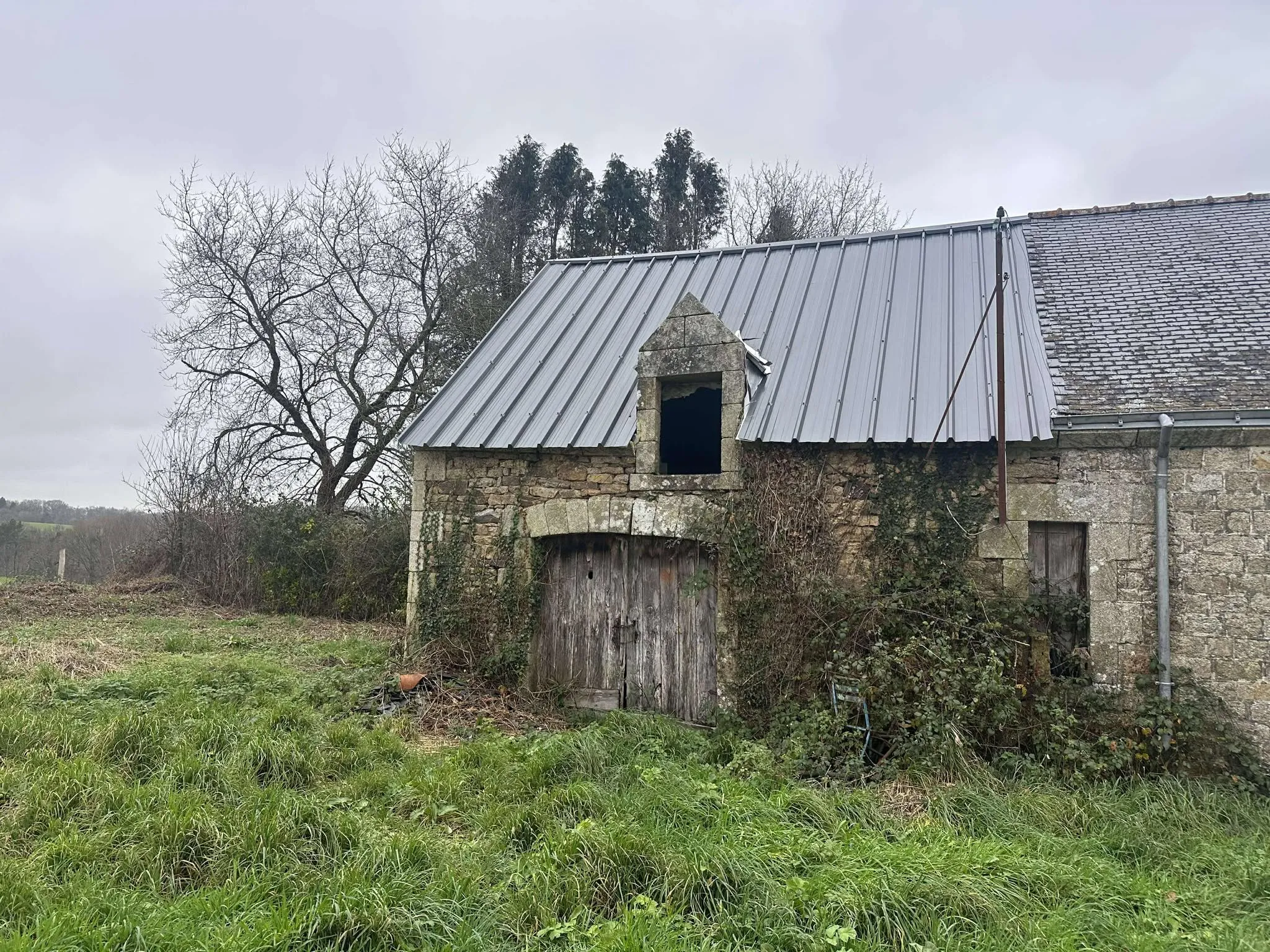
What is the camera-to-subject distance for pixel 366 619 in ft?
45.1

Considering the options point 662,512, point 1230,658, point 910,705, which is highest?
point 662,512

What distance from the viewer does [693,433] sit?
376 inches

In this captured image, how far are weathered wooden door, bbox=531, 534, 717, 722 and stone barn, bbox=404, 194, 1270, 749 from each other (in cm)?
2

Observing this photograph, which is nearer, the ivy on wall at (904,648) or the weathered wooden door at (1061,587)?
the ivy on wall at (904,648)

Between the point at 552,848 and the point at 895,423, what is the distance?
4.55m

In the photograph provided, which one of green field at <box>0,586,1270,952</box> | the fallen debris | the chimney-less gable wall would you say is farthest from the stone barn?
green field at <box>0,586,1270,952</box>

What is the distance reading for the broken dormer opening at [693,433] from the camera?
9.25m

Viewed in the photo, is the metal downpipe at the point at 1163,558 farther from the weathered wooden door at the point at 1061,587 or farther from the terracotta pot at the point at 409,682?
the terracotta pot at the point at 409,682

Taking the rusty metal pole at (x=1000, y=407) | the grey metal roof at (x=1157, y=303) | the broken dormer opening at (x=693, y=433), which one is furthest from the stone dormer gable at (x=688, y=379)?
the grey metal roof at (x=1157, y=303)

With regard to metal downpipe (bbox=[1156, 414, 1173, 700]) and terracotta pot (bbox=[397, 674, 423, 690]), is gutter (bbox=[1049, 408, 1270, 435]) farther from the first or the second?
terracotta pot (bbox=[397, 674, 423, 690])

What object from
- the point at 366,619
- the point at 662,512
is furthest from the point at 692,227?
the point at 662,512

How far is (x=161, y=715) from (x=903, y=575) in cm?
615

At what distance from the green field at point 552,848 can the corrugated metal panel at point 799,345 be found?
3.02 metres

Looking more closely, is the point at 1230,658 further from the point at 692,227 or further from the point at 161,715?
the point at 692,227
